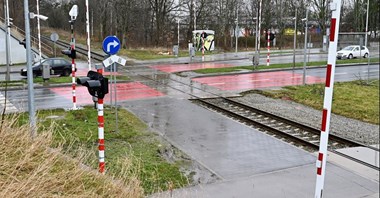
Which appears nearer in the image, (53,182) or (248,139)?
(53,182)

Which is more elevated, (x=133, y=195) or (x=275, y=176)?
(x=133, y=195)

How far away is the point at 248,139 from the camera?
11141 mm

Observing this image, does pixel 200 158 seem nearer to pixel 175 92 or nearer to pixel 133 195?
pixel 133 195

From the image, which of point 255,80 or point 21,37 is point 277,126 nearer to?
point 255,80

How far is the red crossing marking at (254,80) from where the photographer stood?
2169cm

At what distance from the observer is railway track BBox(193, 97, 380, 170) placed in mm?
10656

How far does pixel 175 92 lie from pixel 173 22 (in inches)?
1440

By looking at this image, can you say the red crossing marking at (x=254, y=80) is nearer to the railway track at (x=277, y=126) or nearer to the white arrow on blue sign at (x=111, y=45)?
the railway track at (x=277, y=126)

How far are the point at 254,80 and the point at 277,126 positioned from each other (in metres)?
11.3

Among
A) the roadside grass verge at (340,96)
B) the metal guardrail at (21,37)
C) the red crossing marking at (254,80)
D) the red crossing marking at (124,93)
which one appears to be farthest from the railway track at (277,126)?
the metal guardrail at (21,37)

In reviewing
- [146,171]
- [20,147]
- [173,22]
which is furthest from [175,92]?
[173,22]

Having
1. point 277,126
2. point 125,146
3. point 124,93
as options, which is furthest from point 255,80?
point 125,146

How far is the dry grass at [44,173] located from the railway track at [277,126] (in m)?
5.45

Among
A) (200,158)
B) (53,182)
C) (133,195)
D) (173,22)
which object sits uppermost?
(173,22)
